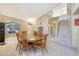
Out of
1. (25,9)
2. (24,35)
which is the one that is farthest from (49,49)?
(25,9)

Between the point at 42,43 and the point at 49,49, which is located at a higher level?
the point at 42,43

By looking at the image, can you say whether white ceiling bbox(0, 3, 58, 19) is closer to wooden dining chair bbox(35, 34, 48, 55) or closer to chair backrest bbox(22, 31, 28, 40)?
chair backrest bbox(22, 31, 28, 40)

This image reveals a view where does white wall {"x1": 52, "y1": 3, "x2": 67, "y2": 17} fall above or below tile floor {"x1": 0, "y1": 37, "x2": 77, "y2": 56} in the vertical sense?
above

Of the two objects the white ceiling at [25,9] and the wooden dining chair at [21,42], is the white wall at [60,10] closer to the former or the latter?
the white ceiling at [25,9]

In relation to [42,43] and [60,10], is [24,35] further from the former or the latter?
[60,10]

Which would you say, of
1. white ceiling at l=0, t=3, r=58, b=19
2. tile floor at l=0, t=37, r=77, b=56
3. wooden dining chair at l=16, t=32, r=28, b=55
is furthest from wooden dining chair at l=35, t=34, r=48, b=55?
white ceiling at l=0, t=3, r=58, b=19

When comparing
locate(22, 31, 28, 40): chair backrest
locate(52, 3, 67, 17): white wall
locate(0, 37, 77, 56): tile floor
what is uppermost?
locate(52, 3, 67, 17): white wall

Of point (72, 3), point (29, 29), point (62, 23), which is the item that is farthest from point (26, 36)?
point (72, 3)

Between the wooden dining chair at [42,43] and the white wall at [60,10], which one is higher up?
the white wall at [60,10]

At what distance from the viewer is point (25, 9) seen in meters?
2.14

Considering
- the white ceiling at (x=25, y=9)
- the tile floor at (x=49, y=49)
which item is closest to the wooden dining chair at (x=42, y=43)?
the tile floor at (x=49, y=49)

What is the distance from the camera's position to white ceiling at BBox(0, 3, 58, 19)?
211cm

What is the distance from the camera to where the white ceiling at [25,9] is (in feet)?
6.91

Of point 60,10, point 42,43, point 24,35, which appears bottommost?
point 42,43
